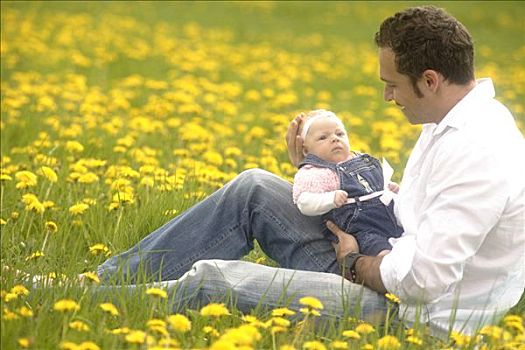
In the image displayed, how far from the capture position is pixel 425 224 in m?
3.32

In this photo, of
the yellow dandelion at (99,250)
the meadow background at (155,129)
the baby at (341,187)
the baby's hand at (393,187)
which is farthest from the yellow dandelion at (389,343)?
the yellow dandelion at (99,250)

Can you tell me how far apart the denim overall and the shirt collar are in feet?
1.35

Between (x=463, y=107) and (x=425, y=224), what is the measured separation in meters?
0.43

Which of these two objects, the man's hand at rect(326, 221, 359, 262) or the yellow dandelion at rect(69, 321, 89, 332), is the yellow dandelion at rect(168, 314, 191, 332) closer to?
the yellow dandelion at rect(69, 321, 89, 332)

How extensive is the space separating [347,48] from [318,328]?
33.0ft

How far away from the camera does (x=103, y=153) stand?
630 centimetres

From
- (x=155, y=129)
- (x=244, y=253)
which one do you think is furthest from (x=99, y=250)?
(x=155, y=129)

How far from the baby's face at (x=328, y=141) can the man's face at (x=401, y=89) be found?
1.17 feet

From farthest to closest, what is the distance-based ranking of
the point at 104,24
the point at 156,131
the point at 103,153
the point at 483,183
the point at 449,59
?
the point at 104,24, the point at 156,131, the point at 103,153, the point at 449,59, the point at 483,183

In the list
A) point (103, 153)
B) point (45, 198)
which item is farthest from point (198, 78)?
point (45, 198)

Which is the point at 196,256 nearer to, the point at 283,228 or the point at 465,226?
the point at 283,228

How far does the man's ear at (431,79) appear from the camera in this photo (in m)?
3.51

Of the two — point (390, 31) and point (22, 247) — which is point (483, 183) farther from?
point (22, 247)

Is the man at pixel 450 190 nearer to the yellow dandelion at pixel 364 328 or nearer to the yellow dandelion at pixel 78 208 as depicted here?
the yellow dandelion at pixel 364 328
